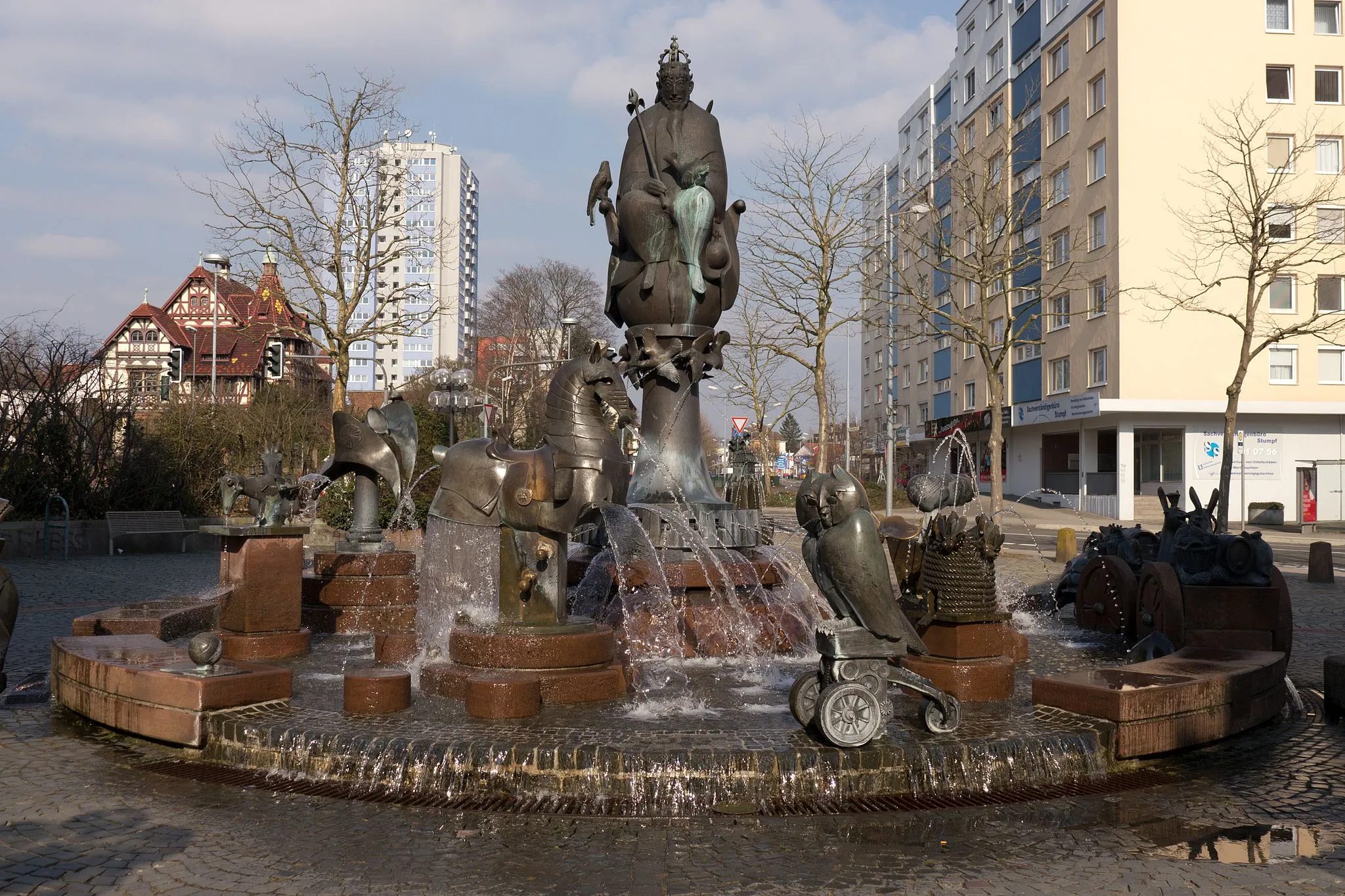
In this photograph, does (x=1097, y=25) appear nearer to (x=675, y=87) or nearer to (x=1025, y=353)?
(x=1025, y=353)

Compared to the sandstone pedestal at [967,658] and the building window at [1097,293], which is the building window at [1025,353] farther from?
the sandstone pedestal at [967,658]

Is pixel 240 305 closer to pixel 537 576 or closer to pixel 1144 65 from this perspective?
pixel 1144 65

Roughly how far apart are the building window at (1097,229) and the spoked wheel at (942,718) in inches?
1495

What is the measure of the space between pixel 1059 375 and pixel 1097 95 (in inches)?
432

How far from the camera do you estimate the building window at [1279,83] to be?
128 feet

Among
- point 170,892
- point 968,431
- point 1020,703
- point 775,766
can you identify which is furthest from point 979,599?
point 968,431

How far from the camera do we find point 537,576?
6.88 meters

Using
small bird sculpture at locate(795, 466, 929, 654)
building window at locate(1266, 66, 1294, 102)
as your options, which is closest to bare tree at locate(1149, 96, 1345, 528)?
building window at locate(1266, 66, 1294, 102)

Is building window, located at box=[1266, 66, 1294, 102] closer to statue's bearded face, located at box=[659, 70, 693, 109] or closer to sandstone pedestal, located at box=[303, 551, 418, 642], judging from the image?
statue's bearded face, located at box=[659, 70, 693, 109]

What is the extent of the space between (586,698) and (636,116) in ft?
23.2

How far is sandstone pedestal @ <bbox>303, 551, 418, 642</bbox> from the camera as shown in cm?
→ 1005

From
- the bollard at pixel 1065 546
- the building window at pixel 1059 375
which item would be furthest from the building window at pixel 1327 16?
the bollard at pixel 1065 546

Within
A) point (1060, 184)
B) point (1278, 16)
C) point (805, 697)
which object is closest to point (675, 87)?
point (805, 697)

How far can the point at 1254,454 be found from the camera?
3969 cm
